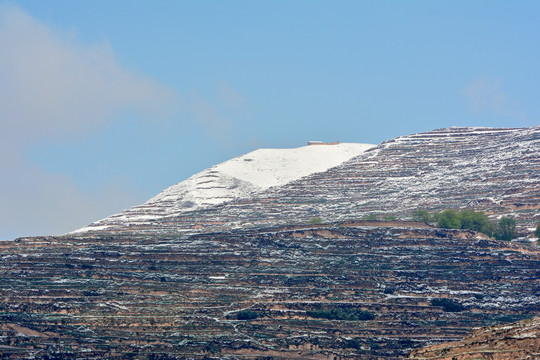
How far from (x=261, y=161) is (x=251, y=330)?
268ft

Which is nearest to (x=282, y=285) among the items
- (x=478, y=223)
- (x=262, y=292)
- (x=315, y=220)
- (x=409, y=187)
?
(x=262, y=292)

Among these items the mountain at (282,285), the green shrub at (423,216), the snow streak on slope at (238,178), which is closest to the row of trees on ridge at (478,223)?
the green shrub at (423,216)

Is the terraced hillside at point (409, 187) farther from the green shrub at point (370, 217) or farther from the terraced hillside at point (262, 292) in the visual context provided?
the terraced hillside at point (262, 292)

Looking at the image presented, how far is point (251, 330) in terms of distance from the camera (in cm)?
7056

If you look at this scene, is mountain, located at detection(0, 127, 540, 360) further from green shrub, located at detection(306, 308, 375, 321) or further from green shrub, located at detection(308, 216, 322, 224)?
green shrub, located at detection(308, 216, 322, 224)

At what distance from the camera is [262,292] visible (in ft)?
256

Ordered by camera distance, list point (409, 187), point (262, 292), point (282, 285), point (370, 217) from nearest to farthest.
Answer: point (262, 292) → point (282, 285) → point (370, 217) → point (409, 187)

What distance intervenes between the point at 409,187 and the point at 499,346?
287 ft

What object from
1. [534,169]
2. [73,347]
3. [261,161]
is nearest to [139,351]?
[73,347]

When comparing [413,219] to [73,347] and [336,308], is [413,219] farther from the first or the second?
[73,347]

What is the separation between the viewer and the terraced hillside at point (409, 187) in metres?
114

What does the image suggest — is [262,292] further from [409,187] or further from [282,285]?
[409,187]

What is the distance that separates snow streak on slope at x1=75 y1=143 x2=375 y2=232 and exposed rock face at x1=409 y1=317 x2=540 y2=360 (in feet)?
288

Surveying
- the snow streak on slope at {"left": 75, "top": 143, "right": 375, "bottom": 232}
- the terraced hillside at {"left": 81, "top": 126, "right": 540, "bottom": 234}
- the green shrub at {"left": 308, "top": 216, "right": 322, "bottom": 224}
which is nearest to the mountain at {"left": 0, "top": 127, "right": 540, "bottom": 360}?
the terraced hillside at {"left": 81, "top": 126, "right": 540, "bottom": 234}
